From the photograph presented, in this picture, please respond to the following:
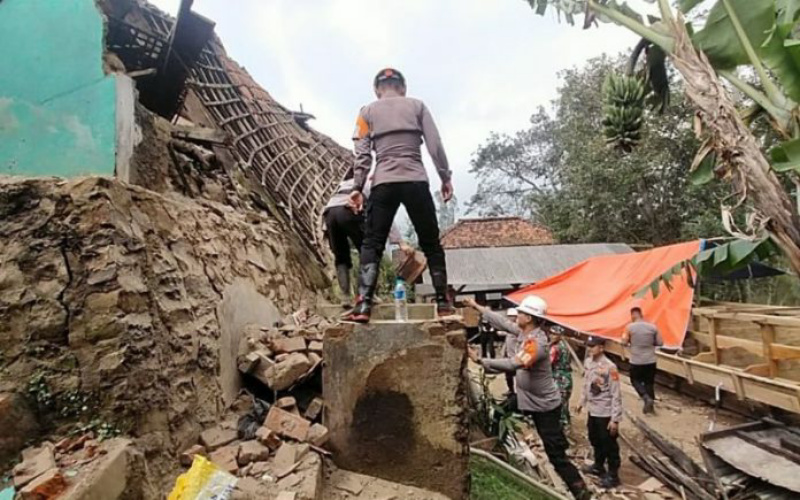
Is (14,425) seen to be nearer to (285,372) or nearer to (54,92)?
(285,372)

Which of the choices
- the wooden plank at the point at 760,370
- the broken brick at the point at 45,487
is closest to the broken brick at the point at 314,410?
the broken brick at the point at 45,487

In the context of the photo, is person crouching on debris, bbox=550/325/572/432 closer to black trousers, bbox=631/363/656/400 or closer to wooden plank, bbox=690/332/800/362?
black trousers, bbox=631/363/656/400

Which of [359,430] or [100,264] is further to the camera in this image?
[359,430]

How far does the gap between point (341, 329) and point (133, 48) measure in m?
3.05

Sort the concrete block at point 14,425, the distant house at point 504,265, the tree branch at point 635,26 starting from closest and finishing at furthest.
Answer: the concrete block at point 14,425 → the tree branch at point 635,26 → the distant house at point 504,265

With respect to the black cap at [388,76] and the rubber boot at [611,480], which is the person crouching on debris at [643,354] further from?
the black cap at [388,76]

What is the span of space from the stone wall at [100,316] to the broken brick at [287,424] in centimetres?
37

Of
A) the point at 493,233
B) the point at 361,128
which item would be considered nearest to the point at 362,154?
the point at 361,128

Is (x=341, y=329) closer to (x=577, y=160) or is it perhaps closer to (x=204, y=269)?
(x=204, y=269)

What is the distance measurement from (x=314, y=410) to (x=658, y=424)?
252 inches

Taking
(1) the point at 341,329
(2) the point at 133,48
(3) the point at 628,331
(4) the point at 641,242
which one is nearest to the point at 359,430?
(1) the point at 341,329

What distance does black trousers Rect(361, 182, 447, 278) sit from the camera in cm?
332

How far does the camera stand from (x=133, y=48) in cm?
405

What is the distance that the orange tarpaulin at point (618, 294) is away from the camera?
835cm
